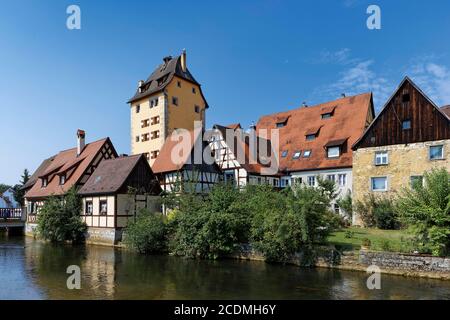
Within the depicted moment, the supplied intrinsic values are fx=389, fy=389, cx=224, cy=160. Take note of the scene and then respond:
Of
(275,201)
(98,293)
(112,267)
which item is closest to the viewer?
(98,293)

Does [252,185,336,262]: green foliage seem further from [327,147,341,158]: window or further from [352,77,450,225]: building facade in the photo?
[327,147,341,158]: window

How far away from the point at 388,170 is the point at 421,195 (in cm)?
1277

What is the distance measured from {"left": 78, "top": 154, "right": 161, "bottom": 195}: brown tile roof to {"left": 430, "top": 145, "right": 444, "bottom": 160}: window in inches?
809

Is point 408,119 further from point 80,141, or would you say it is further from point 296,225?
point 80,141

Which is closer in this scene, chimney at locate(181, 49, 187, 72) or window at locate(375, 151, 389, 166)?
window at locate(375, 151, 389, 166)

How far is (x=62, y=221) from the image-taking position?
3059 centimetres

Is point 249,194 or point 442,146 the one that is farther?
point 442,146

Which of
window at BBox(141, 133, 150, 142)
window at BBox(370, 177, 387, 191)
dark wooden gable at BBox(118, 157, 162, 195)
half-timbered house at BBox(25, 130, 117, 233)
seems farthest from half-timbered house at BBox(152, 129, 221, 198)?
window at BBox(370, 177, 387, 191)

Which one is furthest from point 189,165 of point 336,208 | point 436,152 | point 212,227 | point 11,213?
point 11,213

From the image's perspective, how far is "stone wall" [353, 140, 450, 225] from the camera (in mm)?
26870

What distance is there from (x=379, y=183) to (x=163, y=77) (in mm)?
26261
